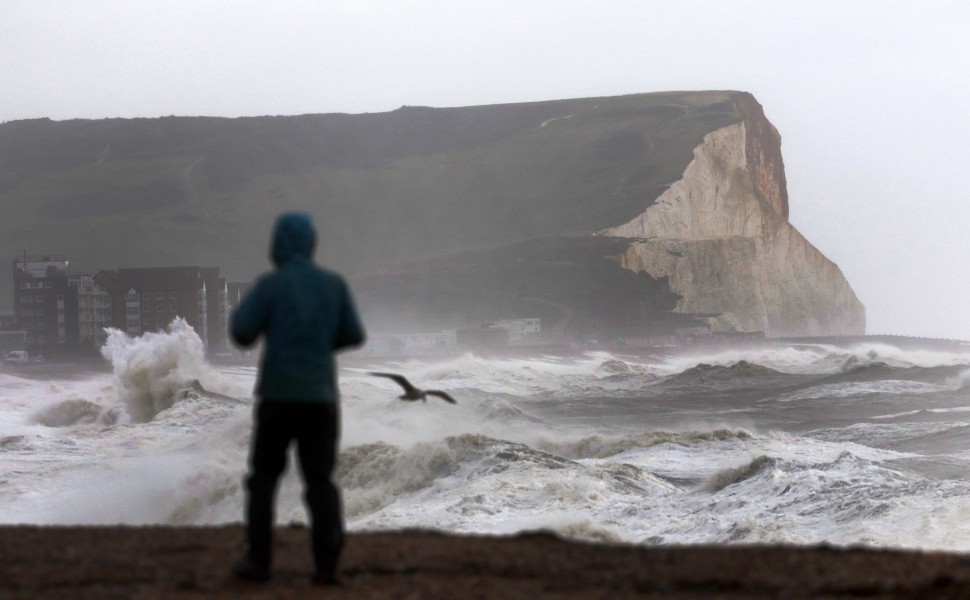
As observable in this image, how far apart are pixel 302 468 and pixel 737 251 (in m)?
91.3

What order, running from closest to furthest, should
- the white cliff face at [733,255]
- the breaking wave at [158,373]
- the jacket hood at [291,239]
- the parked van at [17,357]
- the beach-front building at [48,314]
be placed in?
the jacket hood at [291,239], the breaking wave at [158,373], the parked van at [17,357], the beach-front building at [48,314], the white cliff face at [733,255]

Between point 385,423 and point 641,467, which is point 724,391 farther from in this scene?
point 641,467

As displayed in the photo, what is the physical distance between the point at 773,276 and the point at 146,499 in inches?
3270

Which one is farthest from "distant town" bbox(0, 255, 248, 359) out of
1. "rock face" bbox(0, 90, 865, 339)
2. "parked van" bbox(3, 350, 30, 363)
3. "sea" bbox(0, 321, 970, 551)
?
"sea" bbox(0, 321, 970, 551)

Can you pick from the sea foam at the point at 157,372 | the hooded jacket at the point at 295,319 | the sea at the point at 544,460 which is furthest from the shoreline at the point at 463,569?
the sea foam at the point at 157,372

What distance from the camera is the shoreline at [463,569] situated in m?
4.84

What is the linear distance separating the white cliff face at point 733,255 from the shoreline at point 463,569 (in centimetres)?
8558

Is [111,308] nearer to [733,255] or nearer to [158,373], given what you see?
[158,373]

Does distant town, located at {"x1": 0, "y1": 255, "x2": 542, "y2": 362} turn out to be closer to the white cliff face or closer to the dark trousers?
the white cliff face

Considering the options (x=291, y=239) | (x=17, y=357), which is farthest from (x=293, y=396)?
(x=17, y=357)

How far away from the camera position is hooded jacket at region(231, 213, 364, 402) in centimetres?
484

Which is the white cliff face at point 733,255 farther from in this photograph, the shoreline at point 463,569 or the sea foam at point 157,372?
the shoreline at point 463,569

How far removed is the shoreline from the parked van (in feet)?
228

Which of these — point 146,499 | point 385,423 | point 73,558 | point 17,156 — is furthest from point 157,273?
point 17,156
